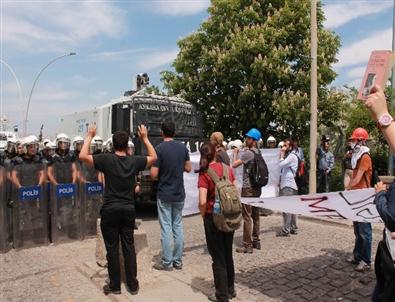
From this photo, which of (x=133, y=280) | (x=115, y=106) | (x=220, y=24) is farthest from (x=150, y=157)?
(x=220, y=24)

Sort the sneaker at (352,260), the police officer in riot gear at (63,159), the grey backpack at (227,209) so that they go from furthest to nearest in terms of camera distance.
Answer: the police officer in riot gear at (63,159) < the sneaker at (352,260) < the grey backpack at (227,209)

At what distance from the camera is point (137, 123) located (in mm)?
12461

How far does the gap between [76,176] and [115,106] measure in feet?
16.3

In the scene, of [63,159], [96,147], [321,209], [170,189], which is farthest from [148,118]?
[321,209]

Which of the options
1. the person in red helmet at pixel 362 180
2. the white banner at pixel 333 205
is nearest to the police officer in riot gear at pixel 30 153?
the white banner at pixel 333 205

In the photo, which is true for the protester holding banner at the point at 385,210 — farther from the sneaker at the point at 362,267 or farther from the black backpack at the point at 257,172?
the black backpack at the point at 257,172

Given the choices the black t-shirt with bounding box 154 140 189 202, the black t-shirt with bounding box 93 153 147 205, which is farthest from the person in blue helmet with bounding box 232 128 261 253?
the black t-shirt with bounding box 93 153 147 205

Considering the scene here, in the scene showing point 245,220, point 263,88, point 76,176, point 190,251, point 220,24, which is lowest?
point 190,251

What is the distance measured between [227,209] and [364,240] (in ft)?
7.55

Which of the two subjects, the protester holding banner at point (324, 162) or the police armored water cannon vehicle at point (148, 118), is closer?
the police armored water cannon vehicle at point (148, 118)

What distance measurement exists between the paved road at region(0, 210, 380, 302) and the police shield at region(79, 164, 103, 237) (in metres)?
0.33

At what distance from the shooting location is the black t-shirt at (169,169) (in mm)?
6367

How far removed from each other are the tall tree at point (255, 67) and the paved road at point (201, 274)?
391 inches

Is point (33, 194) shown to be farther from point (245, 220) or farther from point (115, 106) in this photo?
point (115, 106)
